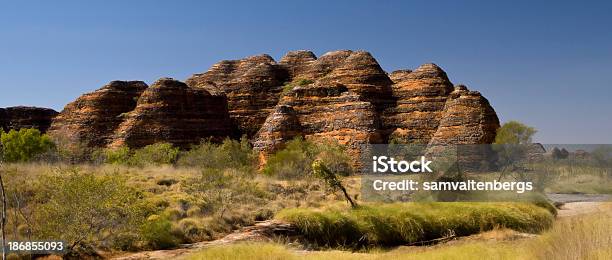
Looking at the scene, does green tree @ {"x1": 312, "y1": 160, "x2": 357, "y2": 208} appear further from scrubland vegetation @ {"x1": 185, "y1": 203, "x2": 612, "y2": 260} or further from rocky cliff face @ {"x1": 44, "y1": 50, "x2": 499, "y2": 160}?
rocky cliff face @ {"x1": 44, "y1": 50, "x2": 499, "y2": 160}

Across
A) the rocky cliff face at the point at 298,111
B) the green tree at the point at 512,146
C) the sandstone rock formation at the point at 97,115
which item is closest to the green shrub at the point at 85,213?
the green tree at the point at 512,146

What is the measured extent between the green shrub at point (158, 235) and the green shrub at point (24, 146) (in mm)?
30364

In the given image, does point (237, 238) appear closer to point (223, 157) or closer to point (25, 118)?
point (223, 157)

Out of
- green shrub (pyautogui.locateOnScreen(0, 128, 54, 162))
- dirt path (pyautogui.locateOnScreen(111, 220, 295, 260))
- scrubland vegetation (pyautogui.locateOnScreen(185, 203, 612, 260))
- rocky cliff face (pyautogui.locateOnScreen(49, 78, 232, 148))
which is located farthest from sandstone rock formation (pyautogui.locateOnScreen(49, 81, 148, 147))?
scrubland vegetation (pyautogui.locateOnScreen(185, 203, 612, 260))

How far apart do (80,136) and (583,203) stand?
48.0 m

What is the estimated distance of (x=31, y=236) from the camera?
1355 cm

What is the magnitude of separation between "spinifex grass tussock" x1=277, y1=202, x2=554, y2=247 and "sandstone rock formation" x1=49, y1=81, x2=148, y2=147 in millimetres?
40855

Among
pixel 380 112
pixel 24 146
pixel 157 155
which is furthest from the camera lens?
pixel 380 112

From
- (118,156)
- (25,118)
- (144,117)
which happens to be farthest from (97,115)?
(118,156)

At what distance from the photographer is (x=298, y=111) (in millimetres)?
52469

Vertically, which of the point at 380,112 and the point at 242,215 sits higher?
the point at 380,112

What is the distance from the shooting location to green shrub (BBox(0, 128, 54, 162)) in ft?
135

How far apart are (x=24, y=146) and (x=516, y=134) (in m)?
39.8

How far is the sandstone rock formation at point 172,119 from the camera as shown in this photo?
2030 inches
